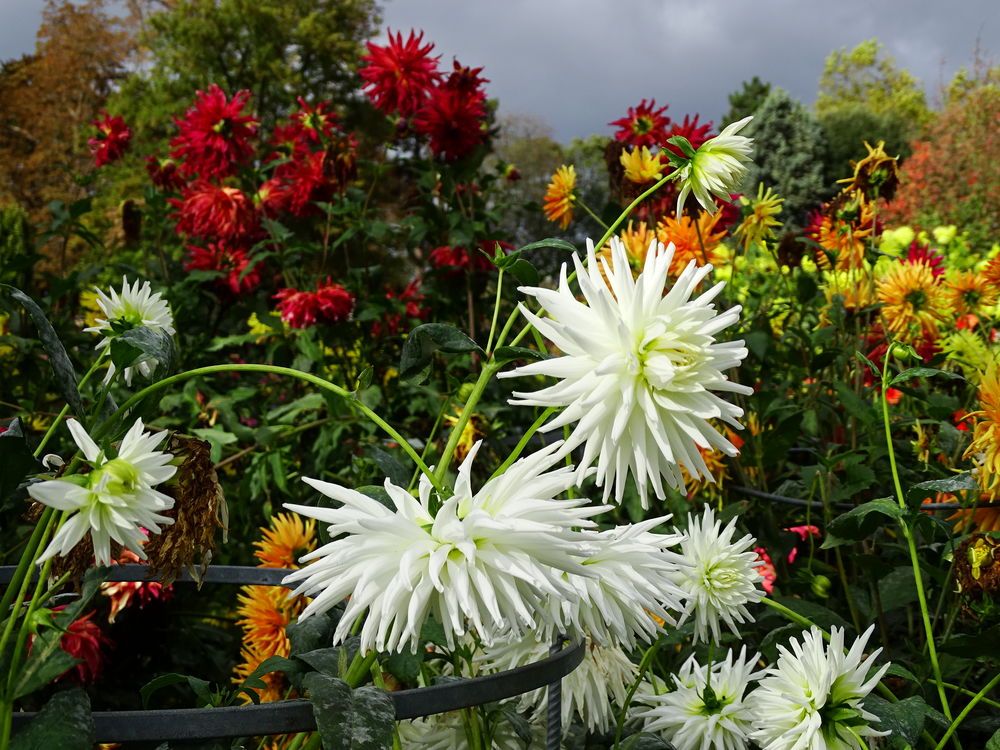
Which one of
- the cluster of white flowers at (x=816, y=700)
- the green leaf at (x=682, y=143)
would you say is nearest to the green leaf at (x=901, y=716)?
the cluster of white flowers at (x=816, y=700)

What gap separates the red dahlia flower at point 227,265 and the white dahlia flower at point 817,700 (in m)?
1.37

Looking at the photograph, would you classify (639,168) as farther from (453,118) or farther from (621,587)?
(621,587)

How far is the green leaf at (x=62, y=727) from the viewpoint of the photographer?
45 cm

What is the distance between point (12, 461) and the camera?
52 cm

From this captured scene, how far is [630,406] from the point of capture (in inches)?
17.0

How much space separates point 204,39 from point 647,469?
12.4 m

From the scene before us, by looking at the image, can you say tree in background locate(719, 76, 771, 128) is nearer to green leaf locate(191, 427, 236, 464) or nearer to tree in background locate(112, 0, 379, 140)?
tree in background locate(112, 0, 379, 140)

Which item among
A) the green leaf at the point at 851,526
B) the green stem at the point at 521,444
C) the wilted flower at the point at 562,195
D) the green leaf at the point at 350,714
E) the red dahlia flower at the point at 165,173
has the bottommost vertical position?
the green leaf at the point at 350,714

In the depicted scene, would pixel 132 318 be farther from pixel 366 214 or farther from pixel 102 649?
pixel 366 214

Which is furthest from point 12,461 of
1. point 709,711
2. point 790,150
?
point 790,150

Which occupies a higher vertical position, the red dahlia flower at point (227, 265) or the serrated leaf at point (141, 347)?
the red dahlia flower at point (227, 265)

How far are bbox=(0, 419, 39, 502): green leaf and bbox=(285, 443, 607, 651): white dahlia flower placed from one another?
21 centimetres

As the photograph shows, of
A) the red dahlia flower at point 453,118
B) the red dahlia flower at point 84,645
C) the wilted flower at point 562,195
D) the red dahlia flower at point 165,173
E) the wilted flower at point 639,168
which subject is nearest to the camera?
the red dahlia flower at point 84,645

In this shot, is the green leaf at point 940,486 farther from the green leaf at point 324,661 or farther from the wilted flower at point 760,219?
the wilted flower at point 760,219
